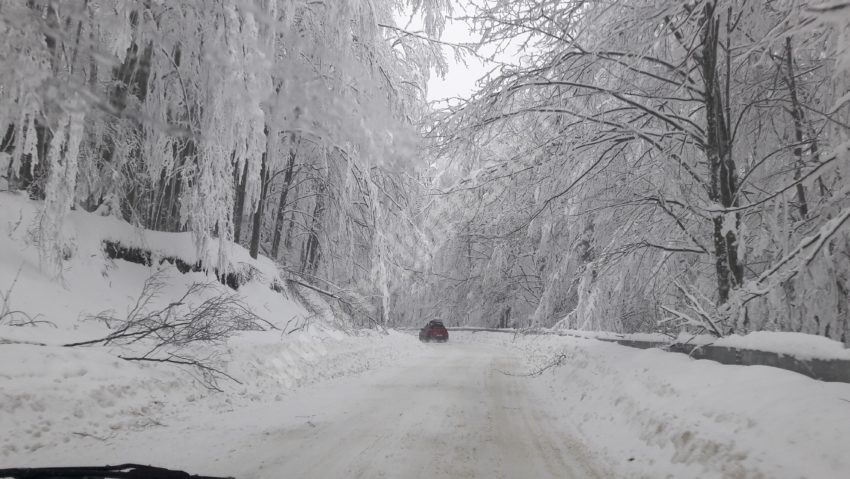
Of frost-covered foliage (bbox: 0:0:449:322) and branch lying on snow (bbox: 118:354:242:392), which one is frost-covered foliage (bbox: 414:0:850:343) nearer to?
frost-covered foliage (bbox: 0:0:449:322)

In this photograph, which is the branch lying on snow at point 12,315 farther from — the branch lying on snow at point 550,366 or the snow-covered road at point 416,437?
the branch lying on snow at point 550,366

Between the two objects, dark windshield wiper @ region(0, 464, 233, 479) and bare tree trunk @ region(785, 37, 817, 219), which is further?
bare tree trunk @ region(785, 37, 817, 219)

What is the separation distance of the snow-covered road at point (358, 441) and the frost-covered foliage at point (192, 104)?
8.97 feet

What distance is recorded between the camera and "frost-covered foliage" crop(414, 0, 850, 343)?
258 inches

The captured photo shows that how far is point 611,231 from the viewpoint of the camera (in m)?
10.0

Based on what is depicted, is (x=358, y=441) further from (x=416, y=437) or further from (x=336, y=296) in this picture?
(x=336, y=296)

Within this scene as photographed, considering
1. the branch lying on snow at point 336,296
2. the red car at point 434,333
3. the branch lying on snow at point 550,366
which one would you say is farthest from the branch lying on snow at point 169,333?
the red car at point 434,333

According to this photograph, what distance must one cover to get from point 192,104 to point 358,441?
5.46 meters

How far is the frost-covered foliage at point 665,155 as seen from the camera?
6.55 meters

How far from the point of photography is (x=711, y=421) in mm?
4582

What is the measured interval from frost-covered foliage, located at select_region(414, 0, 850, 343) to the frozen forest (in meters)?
0.05

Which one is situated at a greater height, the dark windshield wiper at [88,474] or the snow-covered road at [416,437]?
the dark windshield wiper at [88,474]

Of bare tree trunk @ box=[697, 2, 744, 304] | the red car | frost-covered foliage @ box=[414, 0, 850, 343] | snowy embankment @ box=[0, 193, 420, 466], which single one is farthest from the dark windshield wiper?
the red car

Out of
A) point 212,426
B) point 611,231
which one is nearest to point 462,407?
point 212,426
